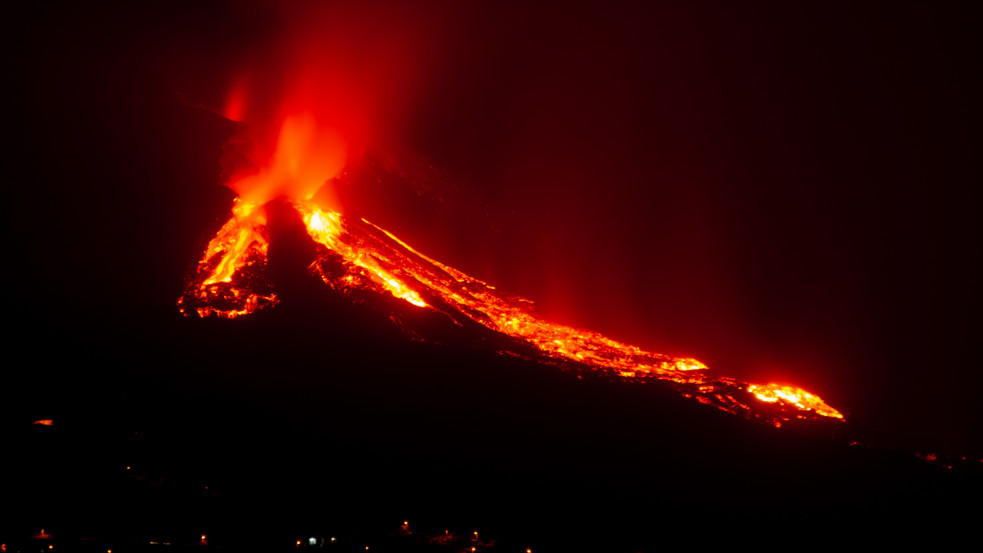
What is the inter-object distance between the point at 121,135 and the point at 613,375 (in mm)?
6217

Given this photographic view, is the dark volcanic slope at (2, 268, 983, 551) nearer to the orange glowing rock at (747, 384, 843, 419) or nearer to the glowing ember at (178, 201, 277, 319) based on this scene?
the glowing ember at (178, 201, 277, 319)

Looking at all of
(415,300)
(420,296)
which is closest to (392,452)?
(415,300)

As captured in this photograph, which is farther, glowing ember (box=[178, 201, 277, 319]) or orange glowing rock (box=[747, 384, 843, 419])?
orange glowing rock (box=[747, 384, 843, 419])

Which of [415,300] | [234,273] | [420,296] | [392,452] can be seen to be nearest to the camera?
[392,452]

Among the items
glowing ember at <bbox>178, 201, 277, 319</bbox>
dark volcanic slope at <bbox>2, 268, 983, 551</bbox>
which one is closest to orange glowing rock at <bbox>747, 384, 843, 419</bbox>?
dark volcanic slope at <bbox>2, 268, 983, 551</bbox>

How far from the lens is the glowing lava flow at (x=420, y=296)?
7820mm

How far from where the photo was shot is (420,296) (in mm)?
8625

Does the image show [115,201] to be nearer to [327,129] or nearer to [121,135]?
[121,135]

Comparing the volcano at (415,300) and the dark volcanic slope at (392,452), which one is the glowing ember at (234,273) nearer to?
the volcano at (415,300)

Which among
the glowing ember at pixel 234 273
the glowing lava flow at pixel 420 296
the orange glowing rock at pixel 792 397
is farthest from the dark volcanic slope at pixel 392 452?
the orange glowing rock at pixel 792 397

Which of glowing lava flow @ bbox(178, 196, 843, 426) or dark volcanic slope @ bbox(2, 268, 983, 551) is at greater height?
glowing lava flow @ bbox(178, 196, 843, 426)

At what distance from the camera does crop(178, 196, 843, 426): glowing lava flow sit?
7.82 metres

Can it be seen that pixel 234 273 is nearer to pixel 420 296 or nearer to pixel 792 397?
pixel 420 296

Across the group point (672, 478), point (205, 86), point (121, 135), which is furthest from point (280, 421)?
point (205, 86)
